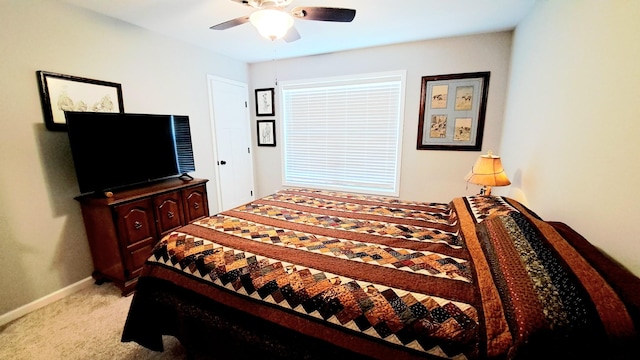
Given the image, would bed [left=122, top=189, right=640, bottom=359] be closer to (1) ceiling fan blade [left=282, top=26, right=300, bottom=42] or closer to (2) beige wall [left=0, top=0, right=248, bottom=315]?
(2) beige wall [left=0, top=0, right=248, bottom=315]

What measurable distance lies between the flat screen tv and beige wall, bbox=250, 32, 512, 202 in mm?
1965

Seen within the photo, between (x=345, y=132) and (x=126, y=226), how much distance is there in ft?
9.30

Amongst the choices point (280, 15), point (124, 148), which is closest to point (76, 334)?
point (124, 148)

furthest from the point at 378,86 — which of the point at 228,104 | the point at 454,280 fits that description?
the point at 454,280

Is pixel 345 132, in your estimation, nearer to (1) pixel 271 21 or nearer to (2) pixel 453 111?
(2) pixel 453 111

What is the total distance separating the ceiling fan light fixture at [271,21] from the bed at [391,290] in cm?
137

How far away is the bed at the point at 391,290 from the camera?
0.72m

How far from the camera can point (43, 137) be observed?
6.62 feet

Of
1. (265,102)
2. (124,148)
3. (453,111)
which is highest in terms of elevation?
(265,102)

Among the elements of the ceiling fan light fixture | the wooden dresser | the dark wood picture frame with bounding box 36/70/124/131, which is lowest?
the wooden dresser

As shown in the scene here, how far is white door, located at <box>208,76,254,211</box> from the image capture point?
3611mm

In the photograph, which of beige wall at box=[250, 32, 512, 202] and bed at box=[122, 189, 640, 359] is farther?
beige wall at box=[250, 32, 512, 202]

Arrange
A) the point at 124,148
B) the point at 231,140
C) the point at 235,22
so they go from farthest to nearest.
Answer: the point at 231,140 → the point at 124,148 → the point at 235,22

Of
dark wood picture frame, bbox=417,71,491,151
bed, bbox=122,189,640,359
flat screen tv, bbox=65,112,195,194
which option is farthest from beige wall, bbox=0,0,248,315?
dark wood picture frame, bbox=417,71,491,151
